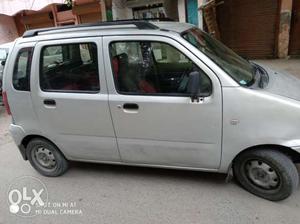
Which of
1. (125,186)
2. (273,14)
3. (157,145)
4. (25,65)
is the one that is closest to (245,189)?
(157,145)

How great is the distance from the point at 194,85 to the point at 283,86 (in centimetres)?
97

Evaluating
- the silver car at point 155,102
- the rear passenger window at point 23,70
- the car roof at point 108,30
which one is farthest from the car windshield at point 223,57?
the rear passenger window at point 23,70

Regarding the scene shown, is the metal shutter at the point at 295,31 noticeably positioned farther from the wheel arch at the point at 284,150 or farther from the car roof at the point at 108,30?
the wheel arch at the point at 284,150

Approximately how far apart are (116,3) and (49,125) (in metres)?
7.65

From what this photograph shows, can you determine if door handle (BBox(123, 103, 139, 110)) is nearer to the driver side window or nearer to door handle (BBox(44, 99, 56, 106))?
the driver side window

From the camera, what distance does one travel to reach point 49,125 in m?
3.41

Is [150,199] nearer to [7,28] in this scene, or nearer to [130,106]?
[130,106]

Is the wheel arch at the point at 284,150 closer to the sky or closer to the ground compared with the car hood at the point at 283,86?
closer to the ground

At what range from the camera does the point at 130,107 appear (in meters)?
2.96

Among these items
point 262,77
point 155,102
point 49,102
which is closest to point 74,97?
point 49,102

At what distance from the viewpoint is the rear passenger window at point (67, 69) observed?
10.3 ft

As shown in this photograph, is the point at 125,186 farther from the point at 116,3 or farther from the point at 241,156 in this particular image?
the point at 116,3

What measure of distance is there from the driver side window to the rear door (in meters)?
0.20

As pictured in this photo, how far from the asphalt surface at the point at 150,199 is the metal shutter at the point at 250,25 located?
7.50 metres
